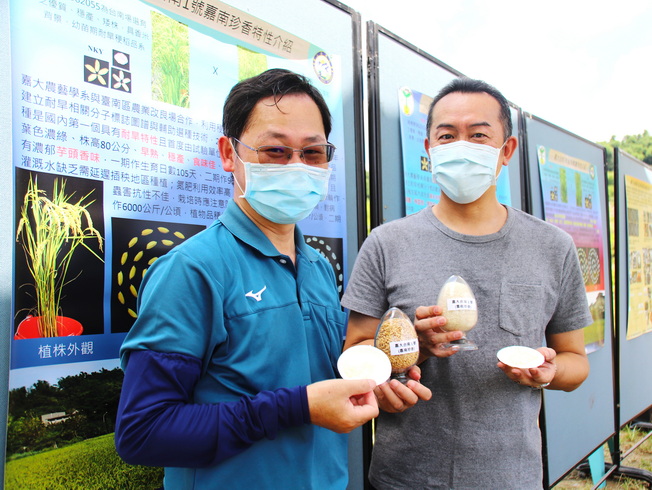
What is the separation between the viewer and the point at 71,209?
51.2 inches

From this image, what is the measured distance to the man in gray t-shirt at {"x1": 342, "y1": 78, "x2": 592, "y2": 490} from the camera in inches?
54.6

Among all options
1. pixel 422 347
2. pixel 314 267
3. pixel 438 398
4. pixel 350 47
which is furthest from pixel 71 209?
pixel 350 47

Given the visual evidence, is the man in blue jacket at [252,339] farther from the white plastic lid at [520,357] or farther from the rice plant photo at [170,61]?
the white plastic lid at [520,357]

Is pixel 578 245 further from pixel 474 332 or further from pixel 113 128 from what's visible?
pixel 113 128

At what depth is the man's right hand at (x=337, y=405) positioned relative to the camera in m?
0.98

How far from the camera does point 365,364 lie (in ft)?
3.91

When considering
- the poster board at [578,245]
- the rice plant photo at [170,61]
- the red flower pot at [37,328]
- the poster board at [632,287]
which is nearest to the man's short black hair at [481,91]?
the rice plant photo at [170,61]

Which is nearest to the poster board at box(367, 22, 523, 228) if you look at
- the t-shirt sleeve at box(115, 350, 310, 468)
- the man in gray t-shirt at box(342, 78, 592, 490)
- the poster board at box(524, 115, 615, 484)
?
the man in gray t-shirt at box(342, 78, 592, 490)

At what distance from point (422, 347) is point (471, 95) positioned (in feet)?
3.13

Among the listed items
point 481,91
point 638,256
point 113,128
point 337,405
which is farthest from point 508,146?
point 638,256

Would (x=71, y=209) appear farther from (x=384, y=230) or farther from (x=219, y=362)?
(x=384, y=230)

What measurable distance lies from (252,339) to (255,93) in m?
0.69

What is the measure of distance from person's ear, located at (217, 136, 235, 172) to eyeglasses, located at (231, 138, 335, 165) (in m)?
0.04

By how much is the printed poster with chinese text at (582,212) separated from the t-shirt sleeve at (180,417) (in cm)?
324
